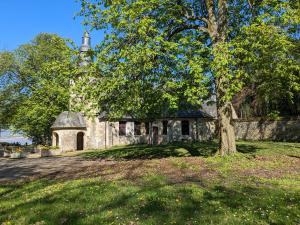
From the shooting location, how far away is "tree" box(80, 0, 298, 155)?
1287 cm

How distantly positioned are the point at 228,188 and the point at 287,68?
799 centimetres

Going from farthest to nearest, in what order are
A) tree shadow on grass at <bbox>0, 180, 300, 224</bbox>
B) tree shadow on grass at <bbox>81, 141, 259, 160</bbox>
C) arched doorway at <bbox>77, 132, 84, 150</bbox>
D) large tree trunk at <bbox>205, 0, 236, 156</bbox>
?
arched doorway at <bbox>77, 132, 84, 150</bbox> → tree shadow on grass at <bbox>81, 141, 259, 160</bbox> → large tree trunk at <bbox>205, 0, 236, 156</bbox> → tree shadow on grass at <bbox>0, 180, 300, 224</bbox>

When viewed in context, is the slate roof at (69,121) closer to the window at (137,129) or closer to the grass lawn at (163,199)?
the window at (137,129)

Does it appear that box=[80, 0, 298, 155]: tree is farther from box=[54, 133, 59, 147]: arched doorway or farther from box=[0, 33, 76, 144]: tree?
box=[0, 33, 76, 144]: tree

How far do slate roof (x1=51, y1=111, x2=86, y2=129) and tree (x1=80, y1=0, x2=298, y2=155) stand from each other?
2190 centimetres

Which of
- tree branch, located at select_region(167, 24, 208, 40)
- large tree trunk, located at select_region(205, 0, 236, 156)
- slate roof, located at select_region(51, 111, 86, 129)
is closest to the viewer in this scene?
large tree trunk, located at select_region(205, 0, 236, 156)

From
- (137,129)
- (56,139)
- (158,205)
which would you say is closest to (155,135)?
(137,129)

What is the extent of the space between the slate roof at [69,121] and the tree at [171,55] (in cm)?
2190

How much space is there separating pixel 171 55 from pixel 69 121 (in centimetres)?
2696

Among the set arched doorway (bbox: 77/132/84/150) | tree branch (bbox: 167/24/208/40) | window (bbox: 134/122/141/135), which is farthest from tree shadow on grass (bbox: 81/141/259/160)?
window (bbox: 134/122/141/135)

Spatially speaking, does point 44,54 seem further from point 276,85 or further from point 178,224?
point 178,224

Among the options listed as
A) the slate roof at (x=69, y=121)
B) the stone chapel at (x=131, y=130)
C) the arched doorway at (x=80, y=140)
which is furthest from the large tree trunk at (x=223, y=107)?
the arched doorway at (x=80, y=140)

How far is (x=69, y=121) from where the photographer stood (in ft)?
123

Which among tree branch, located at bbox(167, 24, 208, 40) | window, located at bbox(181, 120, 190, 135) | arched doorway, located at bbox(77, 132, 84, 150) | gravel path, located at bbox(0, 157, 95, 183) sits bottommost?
gravel path, located at bbox(0, 157, 95, 183)
